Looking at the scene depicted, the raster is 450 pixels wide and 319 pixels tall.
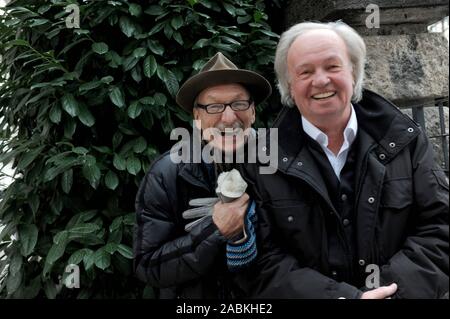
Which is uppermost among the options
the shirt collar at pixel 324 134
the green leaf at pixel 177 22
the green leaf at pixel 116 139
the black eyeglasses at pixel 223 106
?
the green leaf at pixel 177 22

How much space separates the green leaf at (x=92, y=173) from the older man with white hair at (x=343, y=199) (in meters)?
0.95

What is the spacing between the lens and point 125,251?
2.46 meters

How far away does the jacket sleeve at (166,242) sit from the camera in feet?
6.05

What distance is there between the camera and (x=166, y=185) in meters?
2.00

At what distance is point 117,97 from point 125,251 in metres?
0.79

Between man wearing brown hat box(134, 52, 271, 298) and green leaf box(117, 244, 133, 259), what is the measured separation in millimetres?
415

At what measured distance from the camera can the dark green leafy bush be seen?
8.41 ft

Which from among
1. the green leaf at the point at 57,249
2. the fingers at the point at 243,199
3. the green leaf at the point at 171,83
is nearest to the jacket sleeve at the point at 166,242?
the fingers at the point at 243,199

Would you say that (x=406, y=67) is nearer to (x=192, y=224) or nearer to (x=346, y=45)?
(x=346, y=45)

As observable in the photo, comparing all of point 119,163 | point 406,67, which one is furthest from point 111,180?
point 406,67

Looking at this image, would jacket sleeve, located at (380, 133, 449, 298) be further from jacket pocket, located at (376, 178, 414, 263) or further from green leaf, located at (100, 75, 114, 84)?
green leaf, located at (100, 75, 114, 84)

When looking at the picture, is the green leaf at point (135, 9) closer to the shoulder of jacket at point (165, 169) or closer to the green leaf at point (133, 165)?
the green leaf at point (133, 165)

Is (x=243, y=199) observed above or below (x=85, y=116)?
below

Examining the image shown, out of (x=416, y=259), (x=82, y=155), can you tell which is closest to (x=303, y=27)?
(x=416, y=259)
